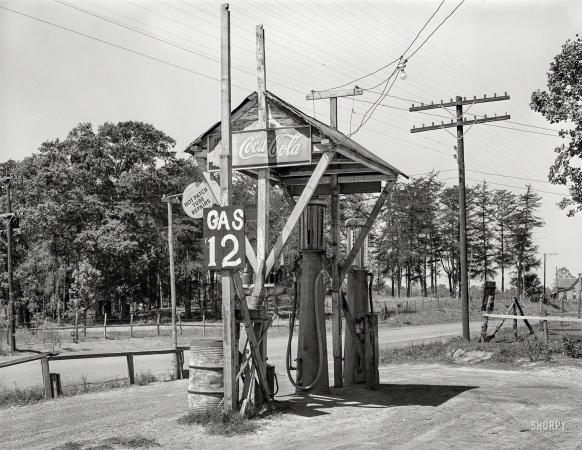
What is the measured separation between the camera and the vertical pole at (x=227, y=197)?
9.04 meters

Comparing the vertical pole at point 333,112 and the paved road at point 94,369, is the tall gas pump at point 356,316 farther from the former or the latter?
the paved road at point 94,369

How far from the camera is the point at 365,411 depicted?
32.2 ft

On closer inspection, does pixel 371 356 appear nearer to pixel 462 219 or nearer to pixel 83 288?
pixel 462 219

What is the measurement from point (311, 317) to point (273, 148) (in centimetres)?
295

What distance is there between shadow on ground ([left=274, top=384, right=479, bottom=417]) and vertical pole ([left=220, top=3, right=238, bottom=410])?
0.96m

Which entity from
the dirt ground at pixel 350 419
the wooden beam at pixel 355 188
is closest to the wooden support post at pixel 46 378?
the dirt ground at pixel 350 419

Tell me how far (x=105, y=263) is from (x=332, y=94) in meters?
37.0

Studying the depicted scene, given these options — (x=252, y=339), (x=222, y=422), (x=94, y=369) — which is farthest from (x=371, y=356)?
(x=94, y=369)

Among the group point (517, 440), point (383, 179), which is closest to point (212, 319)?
point (383, 179)

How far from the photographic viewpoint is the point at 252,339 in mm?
9344

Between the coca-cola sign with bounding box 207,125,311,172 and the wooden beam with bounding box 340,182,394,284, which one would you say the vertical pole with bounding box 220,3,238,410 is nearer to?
the coca-cola sign with bounding box 207,125,311,172

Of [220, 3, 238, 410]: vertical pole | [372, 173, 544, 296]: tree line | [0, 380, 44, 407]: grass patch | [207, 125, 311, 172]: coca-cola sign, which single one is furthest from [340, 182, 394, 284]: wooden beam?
[372, 173, 544, 296]: tree line

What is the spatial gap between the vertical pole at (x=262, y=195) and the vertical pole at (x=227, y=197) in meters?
0.68

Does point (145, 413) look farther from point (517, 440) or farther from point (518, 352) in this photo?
point (518, 352)
